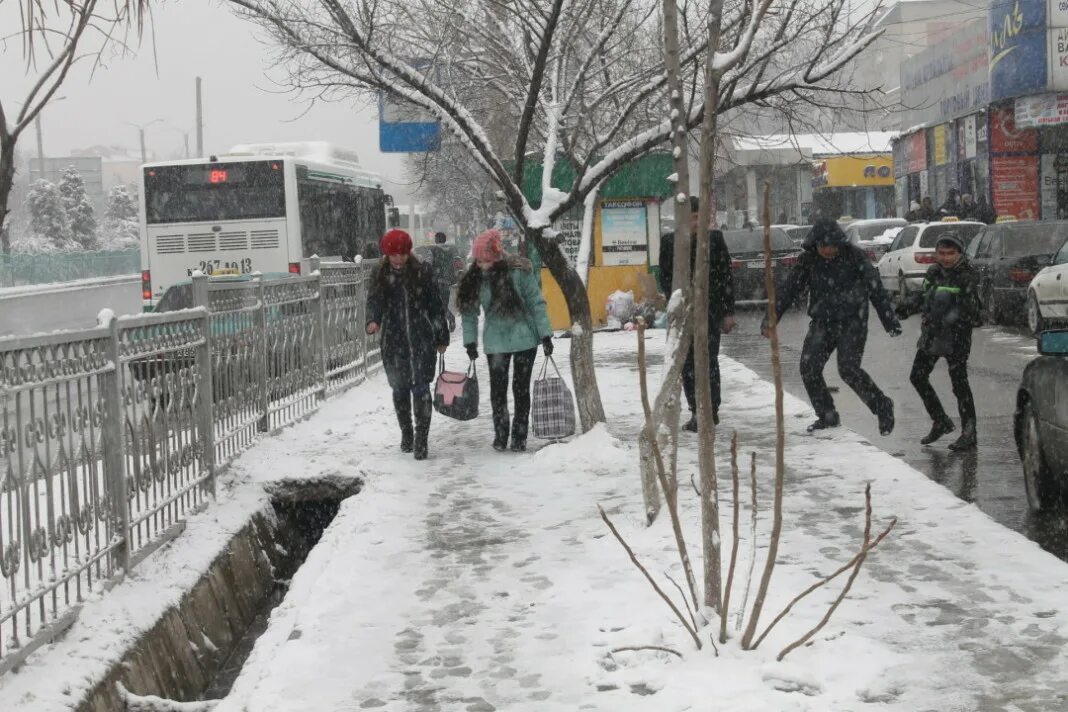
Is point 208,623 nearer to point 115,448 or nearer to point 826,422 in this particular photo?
point 115,448

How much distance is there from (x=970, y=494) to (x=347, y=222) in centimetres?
1684

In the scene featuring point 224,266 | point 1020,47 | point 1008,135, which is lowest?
point 224,266

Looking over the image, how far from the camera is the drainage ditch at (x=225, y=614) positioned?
5.57 metres

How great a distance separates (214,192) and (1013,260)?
491 inches

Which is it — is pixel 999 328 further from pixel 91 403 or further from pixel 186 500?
pixel 91 403

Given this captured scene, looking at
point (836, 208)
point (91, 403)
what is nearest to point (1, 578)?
point (91, 403)

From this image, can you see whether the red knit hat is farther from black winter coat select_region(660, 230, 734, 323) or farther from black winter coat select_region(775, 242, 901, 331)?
black winter coat select_region(775, 242, 901, 331)

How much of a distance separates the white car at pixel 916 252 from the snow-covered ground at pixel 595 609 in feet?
54.7

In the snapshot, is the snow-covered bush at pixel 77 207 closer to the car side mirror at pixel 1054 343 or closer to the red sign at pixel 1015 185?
the red sign at pixel 1015 185

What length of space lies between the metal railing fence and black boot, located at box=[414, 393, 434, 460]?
4.46ft

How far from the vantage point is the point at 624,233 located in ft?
76.0

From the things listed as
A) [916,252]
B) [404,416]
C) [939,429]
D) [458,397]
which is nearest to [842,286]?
[939,429]

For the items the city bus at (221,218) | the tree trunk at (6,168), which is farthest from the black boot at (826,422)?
the city bus at (221,218)

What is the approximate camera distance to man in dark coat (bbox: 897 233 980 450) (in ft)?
32.3
